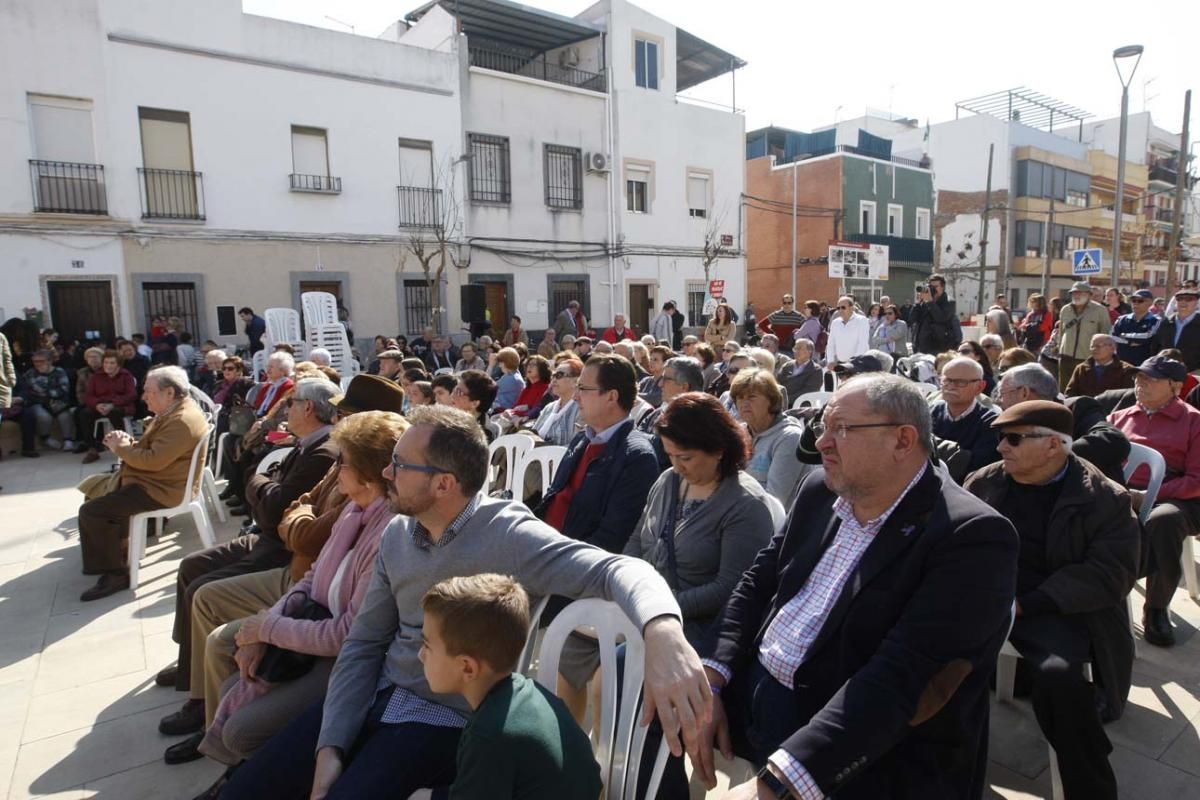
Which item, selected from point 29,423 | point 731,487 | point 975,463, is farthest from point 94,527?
point 29,423

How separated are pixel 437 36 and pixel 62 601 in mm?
15732

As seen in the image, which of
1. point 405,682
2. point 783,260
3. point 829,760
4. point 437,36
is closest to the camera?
point 829,760

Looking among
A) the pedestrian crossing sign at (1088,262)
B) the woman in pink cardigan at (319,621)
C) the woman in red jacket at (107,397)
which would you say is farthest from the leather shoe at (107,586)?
the pedestrian crossing sign at (1088,262)

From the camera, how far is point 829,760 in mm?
1467

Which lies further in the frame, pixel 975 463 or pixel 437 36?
pixel 437 36

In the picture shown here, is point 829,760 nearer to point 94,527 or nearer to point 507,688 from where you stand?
point 507,688

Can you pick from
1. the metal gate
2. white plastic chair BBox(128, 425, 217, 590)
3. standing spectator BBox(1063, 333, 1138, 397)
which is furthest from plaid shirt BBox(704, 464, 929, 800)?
the metal gate

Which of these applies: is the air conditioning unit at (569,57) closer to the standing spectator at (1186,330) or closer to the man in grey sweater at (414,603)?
the standing spectator at (1186,330)

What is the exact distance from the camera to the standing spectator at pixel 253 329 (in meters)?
13.3

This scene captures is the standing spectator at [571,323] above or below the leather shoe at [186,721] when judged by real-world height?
above

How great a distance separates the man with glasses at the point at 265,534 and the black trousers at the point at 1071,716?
2707 millimetres

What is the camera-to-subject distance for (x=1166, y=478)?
3637 mm

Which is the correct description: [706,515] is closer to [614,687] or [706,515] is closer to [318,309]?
[614,687]

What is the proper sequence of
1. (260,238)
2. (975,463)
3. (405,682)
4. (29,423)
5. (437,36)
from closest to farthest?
(405,682) < (975,463) < (29,423) < (260,238) < (437,36)
